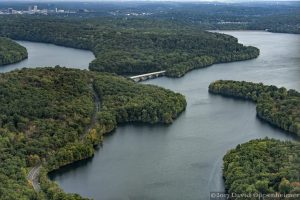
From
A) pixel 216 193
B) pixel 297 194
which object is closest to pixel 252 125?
pixel 216 193


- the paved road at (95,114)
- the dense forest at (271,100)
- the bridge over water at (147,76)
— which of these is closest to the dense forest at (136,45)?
the bridge over water at (147,76)

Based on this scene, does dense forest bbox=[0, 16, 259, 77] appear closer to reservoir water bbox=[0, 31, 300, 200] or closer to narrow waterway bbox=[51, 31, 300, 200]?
reservoir water bbox=[0, 31, 300, 200]

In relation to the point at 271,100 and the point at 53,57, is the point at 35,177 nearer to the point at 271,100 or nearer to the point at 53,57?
the point at 271,100

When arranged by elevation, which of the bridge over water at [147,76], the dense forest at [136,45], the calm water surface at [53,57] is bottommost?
the calm water surface at [53,57]

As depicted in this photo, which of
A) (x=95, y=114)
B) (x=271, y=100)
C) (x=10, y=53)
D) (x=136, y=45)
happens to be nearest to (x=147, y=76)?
(x=136, y=45)

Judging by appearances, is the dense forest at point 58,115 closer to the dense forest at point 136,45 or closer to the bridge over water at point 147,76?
the bridge over water at point 147,76
